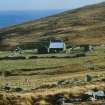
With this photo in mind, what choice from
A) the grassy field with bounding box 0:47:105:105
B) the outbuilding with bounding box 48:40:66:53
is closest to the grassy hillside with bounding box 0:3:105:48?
the outbuilding with bounding box 48:40:66:53

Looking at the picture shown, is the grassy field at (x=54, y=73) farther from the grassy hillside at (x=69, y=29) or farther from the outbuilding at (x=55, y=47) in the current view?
the grassy hillside at (x=69, y=29)

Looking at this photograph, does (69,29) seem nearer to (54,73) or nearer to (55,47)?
(55,47)

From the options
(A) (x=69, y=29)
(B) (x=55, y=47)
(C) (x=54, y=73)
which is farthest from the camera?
(A) (x=69, y=29)

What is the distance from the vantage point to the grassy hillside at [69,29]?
4941 inches

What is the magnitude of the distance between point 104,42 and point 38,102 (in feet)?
243

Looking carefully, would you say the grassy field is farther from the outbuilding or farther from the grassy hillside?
the grassy hillside

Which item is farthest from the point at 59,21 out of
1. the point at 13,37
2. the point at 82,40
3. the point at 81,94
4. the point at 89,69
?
the point at 81,94

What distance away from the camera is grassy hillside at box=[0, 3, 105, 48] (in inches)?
Result: 4941

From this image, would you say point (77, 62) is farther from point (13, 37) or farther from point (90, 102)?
point (13, 37)

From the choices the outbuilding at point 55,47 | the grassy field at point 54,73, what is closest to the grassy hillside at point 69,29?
the outbuilding at point 55,47

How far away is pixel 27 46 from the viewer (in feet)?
378

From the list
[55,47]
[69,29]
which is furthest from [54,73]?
[69,29]

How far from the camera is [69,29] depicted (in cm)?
13725

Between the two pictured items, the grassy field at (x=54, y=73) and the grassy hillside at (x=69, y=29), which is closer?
the grassy field at (x=54, y=73)
